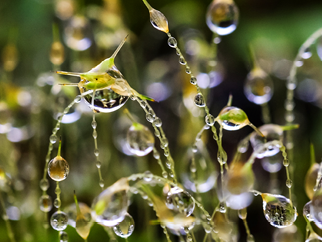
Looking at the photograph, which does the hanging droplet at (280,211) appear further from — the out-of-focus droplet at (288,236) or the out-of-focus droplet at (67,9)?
the out-of-focus droplet at (67,9)

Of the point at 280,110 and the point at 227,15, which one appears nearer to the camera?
the point at 227,15

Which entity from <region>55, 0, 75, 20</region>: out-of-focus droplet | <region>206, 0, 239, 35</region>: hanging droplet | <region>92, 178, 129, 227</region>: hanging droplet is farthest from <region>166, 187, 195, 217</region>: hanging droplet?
<region>55, 0, 75, 20</region>: out-of-focus droplet

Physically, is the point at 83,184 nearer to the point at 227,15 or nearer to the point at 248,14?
the point at 227,15

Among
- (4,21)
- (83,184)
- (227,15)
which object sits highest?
(227,15)

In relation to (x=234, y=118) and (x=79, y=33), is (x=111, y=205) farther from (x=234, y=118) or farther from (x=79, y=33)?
(x=79, y=33)

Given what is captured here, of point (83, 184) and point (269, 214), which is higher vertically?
point (269, 214)

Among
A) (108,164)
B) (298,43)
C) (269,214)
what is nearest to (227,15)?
(269,214)
